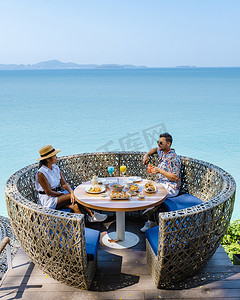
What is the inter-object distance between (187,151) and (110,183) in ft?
34.3

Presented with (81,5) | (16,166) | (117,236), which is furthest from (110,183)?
(81,5)

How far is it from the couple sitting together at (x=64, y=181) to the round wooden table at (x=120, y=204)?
27cm

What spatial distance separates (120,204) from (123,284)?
0.79 metres

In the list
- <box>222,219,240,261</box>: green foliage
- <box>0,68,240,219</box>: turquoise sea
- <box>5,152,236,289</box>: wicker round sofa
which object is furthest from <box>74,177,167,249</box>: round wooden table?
<box>0,68,240,219</box>: turquoise sea

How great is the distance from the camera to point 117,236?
146 inches

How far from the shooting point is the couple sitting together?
3.51 m

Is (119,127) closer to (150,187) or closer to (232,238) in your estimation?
(232,238)

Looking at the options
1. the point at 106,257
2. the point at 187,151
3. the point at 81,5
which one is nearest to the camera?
the point at 106,257

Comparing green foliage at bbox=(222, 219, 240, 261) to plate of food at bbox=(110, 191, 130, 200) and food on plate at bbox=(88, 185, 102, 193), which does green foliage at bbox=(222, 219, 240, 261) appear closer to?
plate of food at bbox=(110, 191, 130, 200)

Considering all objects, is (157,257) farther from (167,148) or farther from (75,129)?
(75,129)

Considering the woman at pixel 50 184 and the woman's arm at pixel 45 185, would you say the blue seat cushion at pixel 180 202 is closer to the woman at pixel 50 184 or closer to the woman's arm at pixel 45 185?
the woman at pixel 50 184

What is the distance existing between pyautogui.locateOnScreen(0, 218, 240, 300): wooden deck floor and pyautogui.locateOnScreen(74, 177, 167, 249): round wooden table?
39cm

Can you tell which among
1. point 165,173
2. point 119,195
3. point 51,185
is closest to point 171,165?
point 165,173

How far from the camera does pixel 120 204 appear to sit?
3.08 metres
